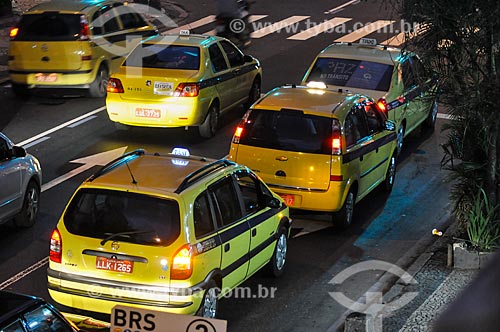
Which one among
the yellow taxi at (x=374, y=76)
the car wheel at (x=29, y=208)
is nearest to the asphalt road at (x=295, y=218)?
the car wheel at (x=29, y=208)

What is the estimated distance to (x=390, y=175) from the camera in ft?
43.8

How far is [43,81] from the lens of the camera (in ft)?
57.2

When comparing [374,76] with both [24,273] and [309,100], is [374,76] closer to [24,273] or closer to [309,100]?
[309,100]

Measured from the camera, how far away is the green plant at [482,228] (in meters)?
9.91

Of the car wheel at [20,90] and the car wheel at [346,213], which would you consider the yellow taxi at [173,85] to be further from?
the car wheel at [346,213]

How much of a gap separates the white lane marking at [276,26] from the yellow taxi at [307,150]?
1432 cm

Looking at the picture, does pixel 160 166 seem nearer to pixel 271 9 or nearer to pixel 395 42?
pixel 395 42

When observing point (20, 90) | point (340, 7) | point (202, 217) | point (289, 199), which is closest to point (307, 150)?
point (289, 199)

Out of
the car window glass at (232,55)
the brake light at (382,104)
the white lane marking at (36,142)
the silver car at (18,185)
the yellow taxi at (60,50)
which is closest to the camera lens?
the silver car at (18,185)

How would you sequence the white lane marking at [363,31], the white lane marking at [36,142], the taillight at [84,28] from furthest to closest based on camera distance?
the white lane marking at [363,31] → the taillight at [84,28] → the white lane marking at [36,142]

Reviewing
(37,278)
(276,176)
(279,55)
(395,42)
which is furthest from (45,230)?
(395,42)

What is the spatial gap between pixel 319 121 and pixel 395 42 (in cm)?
1315

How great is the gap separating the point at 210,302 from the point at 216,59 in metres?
8.41

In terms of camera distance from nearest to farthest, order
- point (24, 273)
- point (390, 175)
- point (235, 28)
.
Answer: point (24, 273), point (390, 175), point (235, 28)
